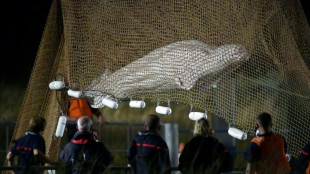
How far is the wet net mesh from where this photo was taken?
268 inches

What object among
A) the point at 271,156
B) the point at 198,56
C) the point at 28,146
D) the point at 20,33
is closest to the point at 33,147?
the point at 28,146

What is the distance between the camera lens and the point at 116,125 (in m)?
10.7

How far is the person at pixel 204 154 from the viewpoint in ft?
18.7

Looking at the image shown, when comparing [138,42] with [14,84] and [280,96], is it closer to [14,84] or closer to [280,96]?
[280,96]

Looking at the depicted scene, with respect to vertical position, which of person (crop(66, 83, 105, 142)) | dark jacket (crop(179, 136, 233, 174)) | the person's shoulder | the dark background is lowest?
dark jacket (crop(179, 136, 233, 174))

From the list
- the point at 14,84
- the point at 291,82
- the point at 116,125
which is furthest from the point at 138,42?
the point at 14,84

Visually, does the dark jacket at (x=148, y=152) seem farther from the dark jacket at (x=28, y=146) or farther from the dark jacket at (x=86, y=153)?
the dark jacket at (x=28, y=146)

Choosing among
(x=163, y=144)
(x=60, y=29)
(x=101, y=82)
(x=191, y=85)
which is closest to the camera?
(x=163, y=144)

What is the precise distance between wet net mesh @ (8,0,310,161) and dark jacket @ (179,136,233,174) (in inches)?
36.3

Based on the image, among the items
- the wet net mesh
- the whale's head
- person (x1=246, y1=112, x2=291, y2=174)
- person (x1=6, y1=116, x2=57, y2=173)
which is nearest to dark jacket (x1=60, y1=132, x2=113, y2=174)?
person (x1=6, y1=116, x2=57, y2=173)

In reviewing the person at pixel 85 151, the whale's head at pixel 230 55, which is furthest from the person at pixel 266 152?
the person at pixel 85 151

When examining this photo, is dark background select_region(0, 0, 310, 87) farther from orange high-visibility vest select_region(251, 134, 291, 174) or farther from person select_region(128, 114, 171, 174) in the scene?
orange high-visibility vest select_region(251, 134, 291, 174)

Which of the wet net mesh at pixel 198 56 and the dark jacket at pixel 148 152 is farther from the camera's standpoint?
the wet net mesh at pixel 198 56

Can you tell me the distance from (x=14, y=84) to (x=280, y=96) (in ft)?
21.4
